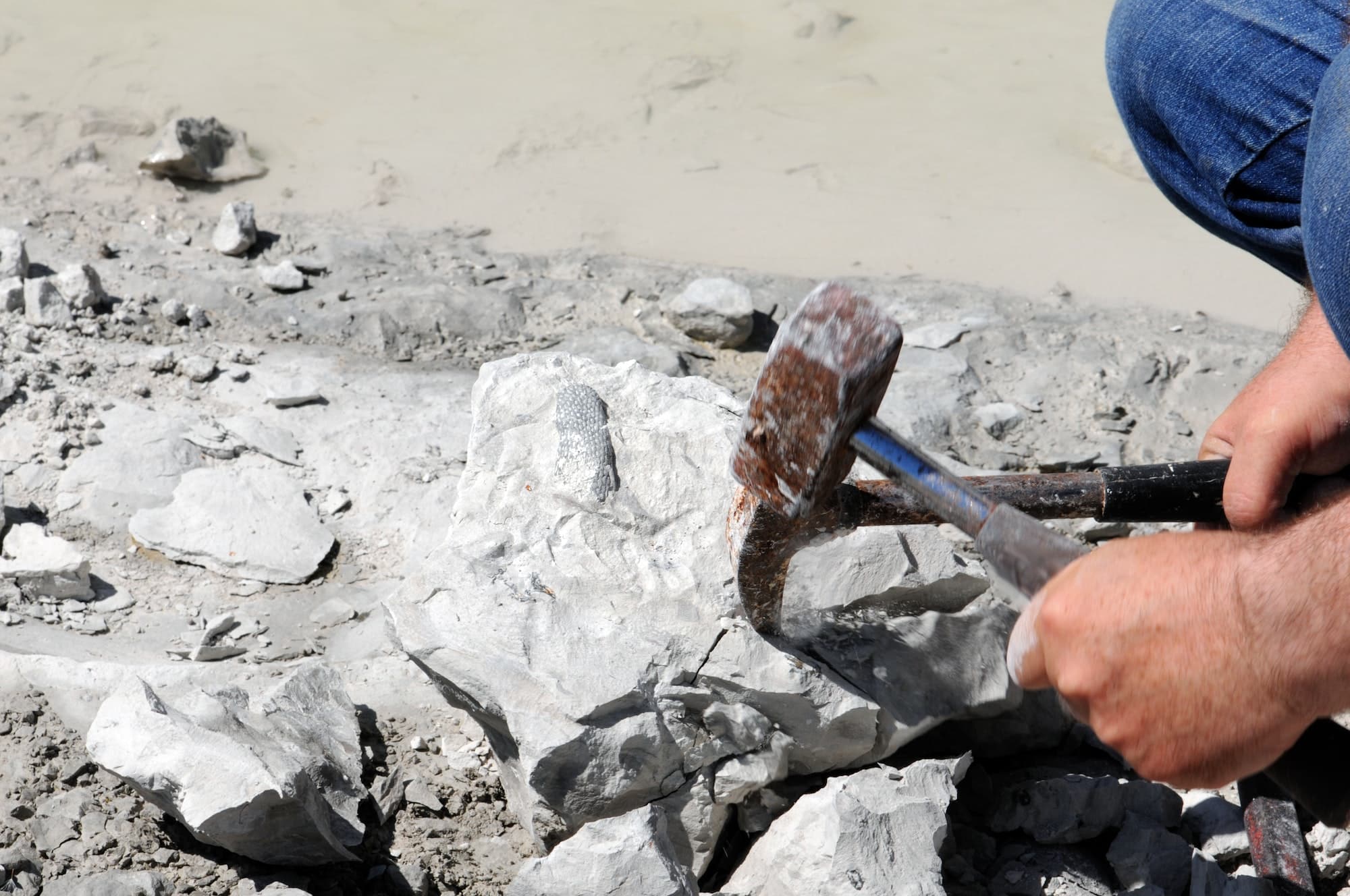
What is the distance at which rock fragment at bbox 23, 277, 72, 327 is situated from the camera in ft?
10.8

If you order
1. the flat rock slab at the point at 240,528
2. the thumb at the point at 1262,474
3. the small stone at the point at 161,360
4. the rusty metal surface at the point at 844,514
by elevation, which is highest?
the thumb at the point at 1262,474

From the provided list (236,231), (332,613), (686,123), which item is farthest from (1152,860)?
(686,123)

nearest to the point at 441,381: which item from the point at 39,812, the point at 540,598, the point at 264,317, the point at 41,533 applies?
the point at 264,317

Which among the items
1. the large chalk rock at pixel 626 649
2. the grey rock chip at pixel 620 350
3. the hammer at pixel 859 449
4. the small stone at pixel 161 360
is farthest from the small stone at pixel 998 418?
the small stone at pixel 161 360

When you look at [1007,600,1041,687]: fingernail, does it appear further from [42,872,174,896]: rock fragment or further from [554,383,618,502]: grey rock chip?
[42,872,174,896]: rock fragment

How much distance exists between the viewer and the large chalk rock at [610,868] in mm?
1780

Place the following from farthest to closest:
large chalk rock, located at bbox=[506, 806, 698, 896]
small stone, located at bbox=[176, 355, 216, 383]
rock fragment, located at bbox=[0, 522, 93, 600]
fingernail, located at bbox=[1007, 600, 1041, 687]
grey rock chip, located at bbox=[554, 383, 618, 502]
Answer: small stone, located at bbox=[176, 355, 216, 383], rock fragment, located at bbox=[0, 522, 93, 600], grey rock chip, located at bbox=[554, 383, 618, 502], large chalk rock, located at bbox=[506, 806, 698, 896], fingernail, located at bbox=[1007, 600, 1041, 687]

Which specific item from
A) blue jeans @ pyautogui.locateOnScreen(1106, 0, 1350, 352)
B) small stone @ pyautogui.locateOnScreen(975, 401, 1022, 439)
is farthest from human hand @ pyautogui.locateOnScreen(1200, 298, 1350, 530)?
small stone @ pyautogui.locateOnScreen(975, 401, 1022, 439)

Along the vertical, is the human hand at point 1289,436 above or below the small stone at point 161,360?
above

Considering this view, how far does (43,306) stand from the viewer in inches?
130

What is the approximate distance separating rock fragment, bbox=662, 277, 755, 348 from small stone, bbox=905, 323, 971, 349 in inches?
21.1

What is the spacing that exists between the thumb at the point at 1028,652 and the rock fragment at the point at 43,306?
299cm

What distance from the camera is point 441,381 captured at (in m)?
3.32

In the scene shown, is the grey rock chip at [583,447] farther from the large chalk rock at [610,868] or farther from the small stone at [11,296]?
the small stone at [11,296]
